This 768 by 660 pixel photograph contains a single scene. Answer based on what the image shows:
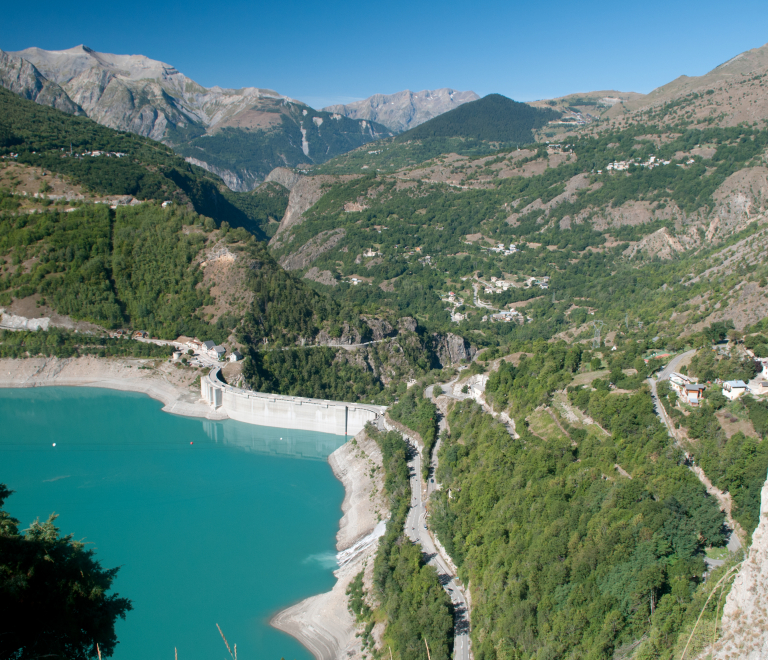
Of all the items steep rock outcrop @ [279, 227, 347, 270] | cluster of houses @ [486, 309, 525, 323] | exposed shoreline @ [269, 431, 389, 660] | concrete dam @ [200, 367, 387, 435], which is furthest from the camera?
steep rock outcrop @ [279, 227, 347, 270]

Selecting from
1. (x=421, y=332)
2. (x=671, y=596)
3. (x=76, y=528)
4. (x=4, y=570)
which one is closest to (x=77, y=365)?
(x=76, y=528)

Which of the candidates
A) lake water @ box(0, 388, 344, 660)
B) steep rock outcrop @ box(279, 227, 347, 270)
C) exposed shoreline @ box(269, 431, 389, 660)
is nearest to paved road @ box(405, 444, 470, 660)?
exposed shoreline @ box(269, 431, 389, 660)

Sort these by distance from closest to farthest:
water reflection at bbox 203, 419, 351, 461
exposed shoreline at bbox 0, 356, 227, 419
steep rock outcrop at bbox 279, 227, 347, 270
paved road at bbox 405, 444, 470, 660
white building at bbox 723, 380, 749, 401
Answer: paved road at bbox 405, 444, 470, 660, white building at bbox 723, 380, 749, 401, water reflection at bbox 203, 419, 351, 461, exposed shoreline at bbox 0, 356, 227, 419, steep rock outcrop at bbox 279, 227, 347, 270

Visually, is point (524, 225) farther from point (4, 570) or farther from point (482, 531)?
point (4, 570)

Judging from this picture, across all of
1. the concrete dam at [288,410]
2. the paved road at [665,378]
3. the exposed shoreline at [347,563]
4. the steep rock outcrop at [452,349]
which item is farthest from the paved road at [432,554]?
the steep rock outcrop at [452,349]

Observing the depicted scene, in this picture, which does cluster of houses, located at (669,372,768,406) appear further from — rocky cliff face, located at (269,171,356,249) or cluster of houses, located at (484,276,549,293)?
rocky cliff face, located at (269,171,356,249)

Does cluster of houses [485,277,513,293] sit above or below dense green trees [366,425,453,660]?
above

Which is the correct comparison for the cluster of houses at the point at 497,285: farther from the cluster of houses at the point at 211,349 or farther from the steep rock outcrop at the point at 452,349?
the cluster of houses at the point at 211,349

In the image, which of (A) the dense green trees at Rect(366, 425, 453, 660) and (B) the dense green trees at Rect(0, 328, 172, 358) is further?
(B) the dense green trees at Rect(0, 328, 172, 358)
